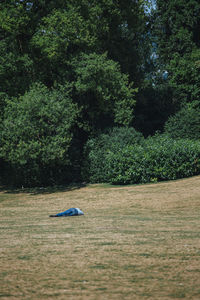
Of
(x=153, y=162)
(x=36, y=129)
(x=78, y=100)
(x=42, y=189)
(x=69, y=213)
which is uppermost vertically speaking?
(x=78, y=100)

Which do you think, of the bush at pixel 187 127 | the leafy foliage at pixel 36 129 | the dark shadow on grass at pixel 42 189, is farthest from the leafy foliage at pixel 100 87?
the dark shadow on grass at pixel 42 189

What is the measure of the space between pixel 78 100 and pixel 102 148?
178 inches

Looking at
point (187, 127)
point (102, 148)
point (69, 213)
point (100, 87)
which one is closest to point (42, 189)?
point (102, 148)

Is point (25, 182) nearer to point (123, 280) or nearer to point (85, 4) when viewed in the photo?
point (85, 4)

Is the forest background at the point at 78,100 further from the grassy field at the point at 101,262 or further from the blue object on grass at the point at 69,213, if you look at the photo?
the grassy field at the point at 101,262

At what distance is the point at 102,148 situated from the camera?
85.3 ft

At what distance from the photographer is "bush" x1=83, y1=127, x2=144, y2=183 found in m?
25.4

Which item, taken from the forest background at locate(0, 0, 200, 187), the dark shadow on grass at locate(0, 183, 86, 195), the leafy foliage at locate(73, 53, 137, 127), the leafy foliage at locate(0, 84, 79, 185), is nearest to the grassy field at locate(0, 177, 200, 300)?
the forest background at locate(0, 0, 200, 187)

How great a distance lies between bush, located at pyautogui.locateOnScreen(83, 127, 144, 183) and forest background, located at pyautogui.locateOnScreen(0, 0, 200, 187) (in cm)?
7

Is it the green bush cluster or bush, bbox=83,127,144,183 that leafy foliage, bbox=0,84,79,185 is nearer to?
bush, bbox=83,127,144,183

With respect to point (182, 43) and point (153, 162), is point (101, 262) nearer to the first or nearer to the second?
point (153, 162)

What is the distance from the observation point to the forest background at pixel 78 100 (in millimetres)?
22531

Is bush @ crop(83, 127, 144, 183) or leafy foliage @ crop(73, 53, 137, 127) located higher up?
leafy foliage @ crop(73, 53, 137, 127)

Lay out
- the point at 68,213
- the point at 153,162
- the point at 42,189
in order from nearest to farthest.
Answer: the point at 68,213, the point at 153,162, the point at 42,189
